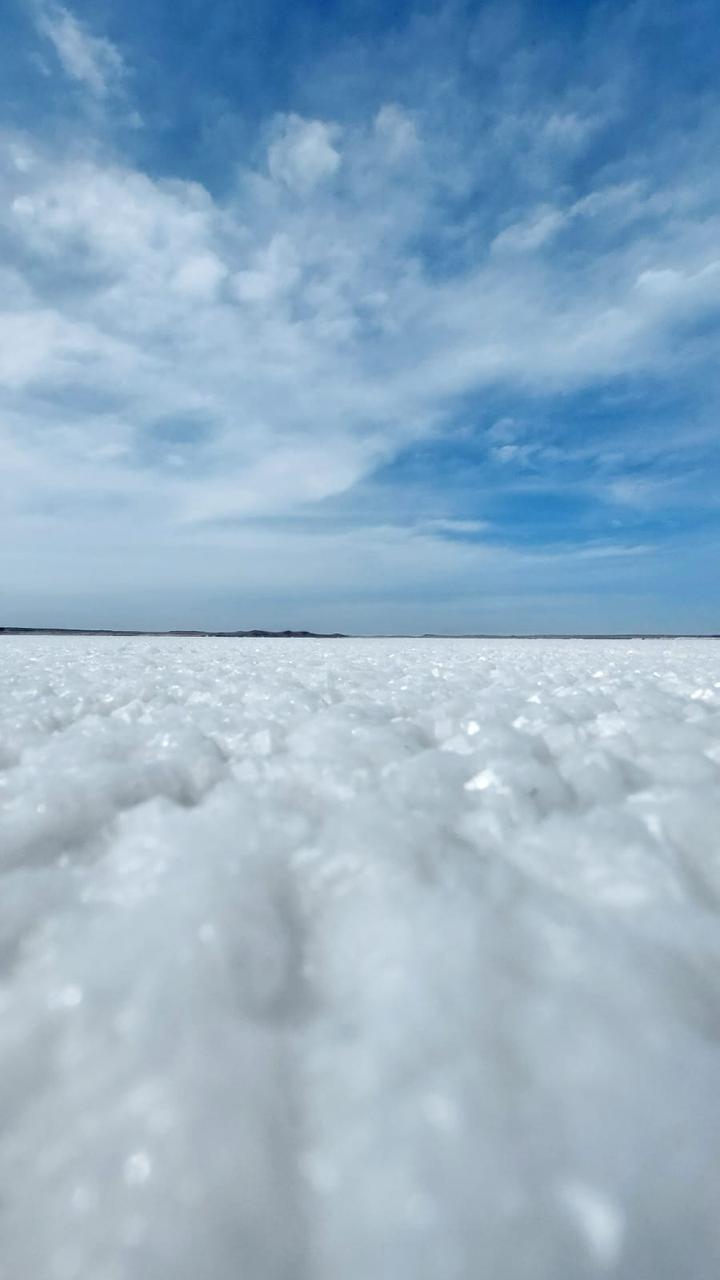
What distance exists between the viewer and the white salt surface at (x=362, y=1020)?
3.12 ft

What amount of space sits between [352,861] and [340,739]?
1038 millimetres

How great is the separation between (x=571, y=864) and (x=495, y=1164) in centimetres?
85

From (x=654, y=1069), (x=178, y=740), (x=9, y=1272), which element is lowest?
(x=9, y=1272)

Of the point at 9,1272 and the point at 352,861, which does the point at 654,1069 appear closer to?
the point at 352,861

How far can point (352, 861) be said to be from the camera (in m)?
1.76

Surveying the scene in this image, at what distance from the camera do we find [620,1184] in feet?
3.23

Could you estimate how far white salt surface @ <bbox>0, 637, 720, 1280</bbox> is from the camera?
0.95 m

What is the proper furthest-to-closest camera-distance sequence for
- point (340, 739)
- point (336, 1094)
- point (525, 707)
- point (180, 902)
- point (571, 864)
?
point (525, 707) → point (340, 739) → point (571, 864) → point (180, 902) → point (336, 1094)

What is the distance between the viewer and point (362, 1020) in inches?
50.5

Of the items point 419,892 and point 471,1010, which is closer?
point 471,1010

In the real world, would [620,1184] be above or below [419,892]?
below

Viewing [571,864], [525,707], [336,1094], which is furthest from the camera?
[525,707]

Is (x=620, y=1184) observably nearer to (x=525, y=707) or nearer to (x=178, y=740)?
(x=178, y=740)

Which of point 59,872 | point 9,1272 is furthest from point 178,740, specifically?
point 9,1272
